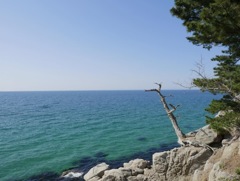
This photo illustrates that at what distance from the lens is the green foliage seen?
13.4 m

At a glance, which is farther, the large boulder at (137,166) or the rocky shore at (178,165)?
the large boulder at (137,166)

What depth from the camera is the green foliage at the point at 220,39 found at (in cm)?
1342

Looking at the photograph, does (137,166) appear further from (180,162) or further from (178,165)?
(180,162)

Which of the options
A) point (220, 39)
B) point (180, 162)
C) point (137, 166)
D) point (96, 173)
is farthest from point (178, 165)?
point (220, 39)

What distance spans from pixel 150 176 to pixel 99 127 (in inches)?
1237

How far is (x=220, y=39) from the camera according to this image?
49.2ft

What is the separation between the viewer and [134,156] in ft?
100

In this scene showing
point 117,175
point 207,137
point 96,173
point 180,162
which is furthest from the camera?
point 96,173

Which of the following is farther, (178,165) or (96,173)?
(96,173)

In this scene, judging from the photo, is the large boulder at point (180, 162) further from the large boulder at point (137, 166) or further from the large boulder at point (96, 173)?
the large boulder at point (96, 173)

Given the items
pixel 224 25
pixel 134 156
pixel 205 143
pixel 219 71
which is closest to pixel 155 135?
pixel 134 156

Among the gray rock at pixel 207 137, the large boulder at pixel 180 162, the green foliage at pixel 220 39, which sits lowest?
the large boulder at pixel 180 162

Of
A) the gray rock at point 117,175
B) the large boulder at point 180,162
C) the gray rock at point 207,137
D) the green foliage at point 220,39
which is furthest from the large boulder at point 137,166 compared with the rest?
the green foliage at point 220,39

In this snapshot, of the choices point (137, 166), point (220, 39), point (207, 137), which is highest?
point (220, 39)
